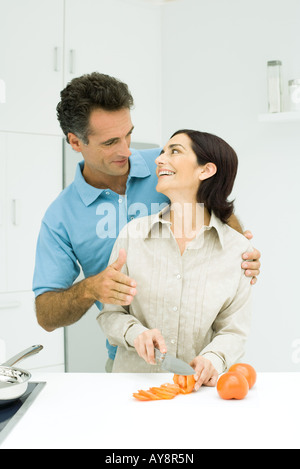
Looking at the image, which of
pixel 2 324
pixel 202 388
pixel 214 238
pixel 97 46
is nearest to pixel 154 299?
pixel 214 238

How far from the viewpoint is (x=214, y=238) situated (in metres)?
1.66

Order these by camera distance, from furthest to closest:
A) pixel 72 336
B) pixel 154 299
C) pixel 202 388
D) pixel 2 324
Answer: pixel 72 336
pixel 2 324
pixel 154 299
pixel 202 388

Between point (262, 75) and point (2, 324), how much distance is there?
1.89 m

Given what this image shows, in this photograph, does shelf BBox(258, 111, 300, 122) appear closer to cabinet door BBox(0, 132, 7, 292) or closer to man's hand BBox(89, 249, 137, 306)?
cabinet door BBox(0, 132, 7, 292)

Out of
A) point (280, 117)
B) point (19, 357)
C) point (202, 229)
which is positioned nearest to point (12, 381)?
point (19, 357)

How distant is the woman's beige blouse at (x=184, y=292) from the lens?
1.59m

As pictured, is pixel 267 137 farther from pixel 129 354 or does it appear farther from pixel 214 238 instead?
pixel 129 354

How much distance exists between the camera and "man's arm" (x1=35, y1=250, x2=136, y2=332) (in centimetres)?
139

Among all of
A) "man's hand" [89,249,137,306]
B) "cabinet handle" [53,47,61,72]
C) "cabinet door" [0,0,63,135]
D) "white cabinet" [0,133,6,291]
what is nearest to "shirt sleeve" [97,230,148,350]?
"man's hand" [89,249,137,306]

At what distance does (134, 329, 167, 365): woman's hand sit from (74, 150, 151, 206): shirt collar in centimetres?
68

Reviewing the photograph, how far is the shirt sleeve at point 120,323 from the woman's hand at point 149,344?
0.10m

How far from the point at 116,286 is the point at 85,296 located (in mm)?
234

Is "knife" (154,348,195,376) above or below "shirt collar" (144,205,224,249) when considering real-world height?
below

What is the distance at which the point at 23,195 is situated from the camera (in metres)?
2.82
